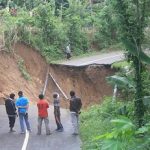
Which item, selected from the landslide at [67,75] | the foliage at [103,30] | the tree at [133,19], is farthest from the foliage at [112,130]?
the foliage at [103,30]

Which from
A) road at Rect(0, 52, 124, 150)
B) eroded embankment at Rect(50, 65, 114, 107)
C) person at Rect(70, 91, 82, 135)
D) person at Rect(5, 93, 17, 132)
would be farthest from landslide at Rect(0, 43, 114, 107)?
person at Rect(70, 91, 82, 135)

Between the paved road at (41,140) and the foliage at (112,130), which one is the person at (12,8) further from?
the paved road at (41,140)

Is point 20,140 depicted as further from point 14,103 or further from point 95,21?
point 95,21

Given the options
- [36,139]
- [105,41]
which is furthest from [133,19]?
[105,41]

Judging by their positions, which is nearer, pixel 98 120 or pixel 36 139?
pixel 36 139

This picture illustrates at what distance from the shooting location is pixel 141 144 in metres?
9.45

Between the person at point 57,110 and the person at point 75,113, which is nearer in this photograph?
the person at point 75,113

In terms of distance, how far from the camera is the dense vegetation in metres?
9.58

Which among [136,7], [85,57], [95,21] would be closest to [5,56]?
[85,57]

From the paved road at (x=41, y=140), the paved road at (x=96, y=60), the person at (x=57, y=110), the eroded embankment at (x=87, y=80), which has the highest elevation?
the person at (x=57, y=110)

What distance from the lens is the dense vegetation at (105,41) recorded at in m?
9.58

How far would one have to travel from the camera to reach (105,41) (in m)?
41.1

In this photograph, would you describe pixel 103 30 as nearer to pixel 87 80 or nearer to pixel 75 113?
pixel 87 80

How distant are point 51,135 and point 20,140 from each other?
50.8 inches
